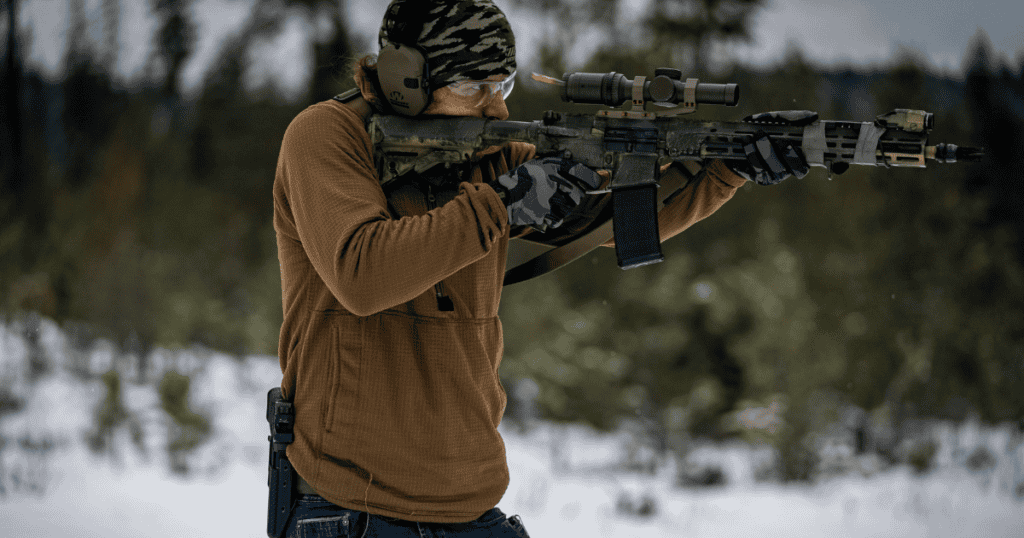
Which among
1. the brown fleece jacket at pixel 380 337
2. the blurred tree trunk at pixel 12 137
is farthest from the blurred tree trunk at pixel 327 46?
the brown fleece jacket at pixel 380 337

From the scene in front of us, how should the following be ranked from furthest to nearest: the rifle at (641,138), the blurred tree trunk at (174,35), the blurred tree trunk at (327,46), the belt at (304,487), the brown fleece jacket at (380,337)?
1. the blurred tree trunk at (174,35)
2. the blurred tree trunk at (327,46)
3. the rifle at (641,138)
4. the belt at (304,487)
5. the brown fleece jacket at (380,337)

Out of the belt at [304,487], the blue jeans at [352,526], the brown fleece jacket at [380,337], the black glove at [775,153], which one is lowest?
the blue jeans at [352,526]

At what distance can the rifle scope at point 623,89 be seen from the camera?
1.20 metres

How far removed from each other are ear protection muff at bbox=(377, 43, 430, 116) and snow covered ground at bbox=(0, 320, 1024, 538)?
2.47m

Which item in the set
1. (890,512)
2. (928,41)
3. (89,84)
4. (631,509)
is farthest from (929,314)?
(89,84)

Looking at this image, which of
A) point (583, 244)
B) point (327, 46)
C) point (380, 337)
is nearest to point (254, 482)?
point (327, 46)

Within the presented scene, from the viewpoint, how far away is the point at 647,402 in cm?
344

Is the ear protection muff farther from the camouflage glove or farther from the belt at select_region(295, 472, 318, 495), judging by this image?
the belt at select_region(295, 472, 318, 495)

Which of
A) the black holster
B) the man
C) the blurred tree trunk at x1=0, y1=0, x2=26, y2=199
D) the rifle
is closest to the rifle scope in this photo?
the rifle

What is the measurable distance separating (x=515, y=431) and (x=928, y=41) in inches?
97.3

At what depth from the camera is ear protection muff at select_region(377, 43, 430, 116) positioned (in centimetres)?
110

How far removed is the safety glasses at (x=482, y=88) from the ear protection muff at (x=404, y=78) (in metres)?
0.05

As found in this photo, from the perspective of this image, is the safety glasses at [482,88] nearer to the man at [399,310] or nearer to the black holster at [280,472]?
the man at [399,310]

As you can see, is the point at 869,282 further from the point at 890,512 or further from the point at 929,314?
the point at 890,512
